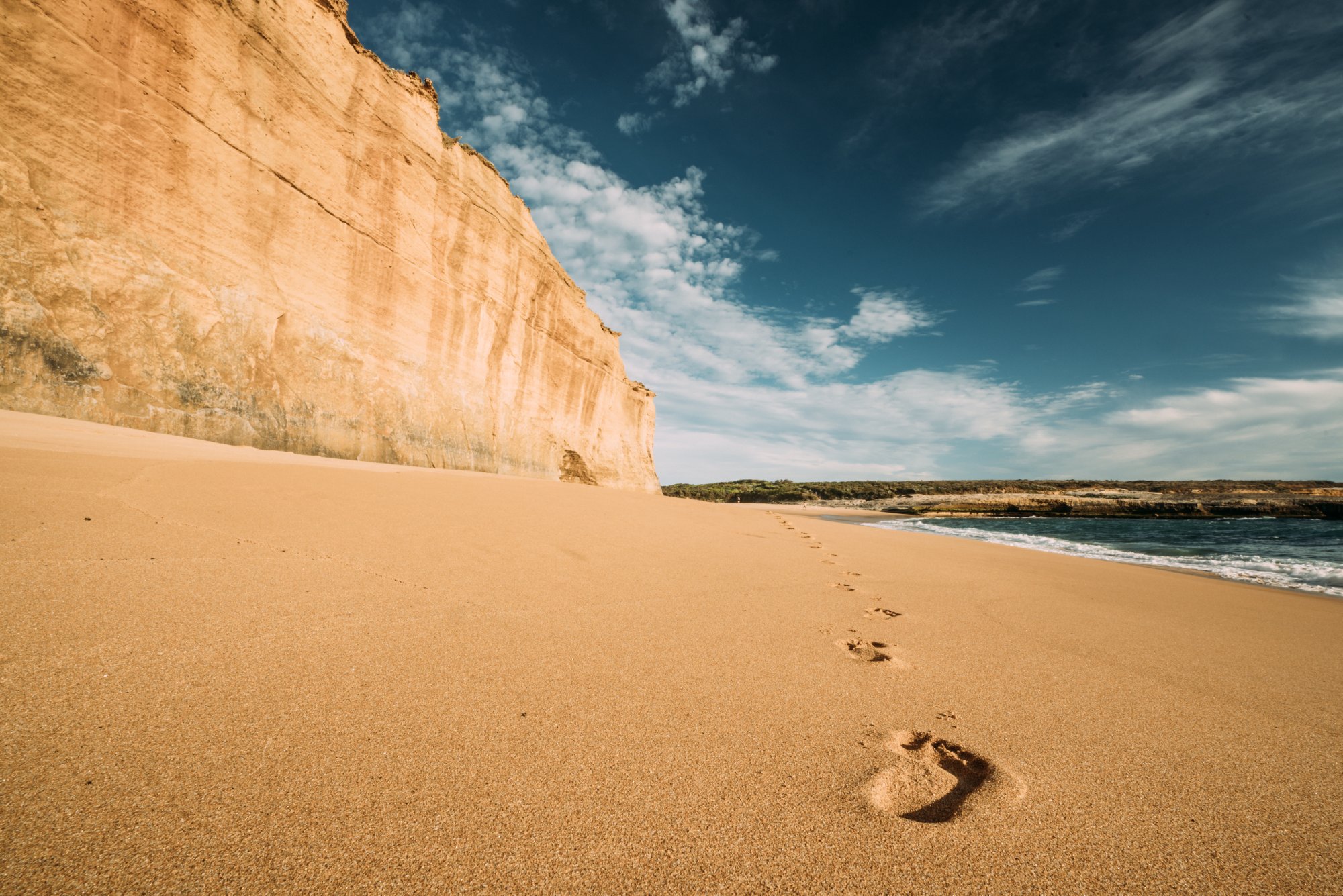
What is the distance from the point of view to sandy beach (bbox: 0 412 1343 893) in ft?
3.71

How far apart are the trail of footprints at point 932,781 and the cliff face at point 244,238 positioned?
10.7 m

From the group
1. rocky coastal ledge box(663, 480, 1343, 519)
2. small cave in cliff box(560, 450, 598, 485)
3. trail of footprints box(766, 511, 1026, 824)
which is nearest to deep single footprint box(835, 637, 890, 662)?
trail of footprints box(766, 511, 1026, 824)

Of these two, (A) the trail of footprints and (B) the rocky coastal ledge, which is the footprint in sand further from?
(B) the rocky coastal ledge

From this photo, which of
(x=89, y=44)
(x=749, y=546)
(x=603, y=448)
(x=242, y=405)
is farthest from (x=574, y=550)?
(x=603, y=448)

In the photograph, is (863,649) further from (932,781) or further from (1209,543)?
(1209,543)

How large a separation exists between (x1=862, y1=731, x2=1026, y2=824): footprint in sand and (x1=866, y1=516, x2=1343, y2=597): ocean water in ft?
30.0

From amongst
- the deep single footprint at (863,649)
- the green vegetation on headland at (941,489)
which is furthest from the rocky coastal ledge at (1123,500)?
the deep single footprint at (863,649)

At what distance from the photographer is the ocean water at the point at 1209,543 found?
339 inches

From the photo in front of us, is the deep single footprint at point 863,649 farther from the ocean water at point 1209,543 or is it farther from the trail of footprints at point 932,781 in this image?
Answer: the ocean water at point 1209,543

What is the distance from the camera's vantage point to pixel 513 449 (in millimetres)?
16812

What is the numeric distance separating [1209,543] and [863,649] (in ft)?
59.8

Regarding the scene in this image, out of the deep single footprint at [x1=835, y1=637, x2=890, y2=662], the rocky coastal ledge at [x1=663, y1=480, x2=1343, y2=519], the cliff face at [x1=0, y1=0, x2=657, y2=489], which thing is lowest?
the deep single footprint at [x1=835, y1=637, x2=890, y2=662]

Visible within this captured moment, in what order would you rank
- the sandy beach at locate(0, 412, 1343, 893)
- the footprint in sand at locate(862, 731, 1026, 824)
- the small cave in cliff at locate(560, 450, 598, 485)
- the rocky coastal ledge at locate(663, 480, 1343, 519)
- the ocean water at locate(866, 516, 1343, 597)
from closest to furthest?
the sandy beach at locate(0, 412, 1343, 893) < the footprint in sand at locate(862, 731, 1026, 824) < the ocean water at locate(866, 516, 1343, 597) < the small cave in cliff at locate(560, 450, 598, 485) < the rocky coastal ledge at locate(663, 480, 1343, 519)

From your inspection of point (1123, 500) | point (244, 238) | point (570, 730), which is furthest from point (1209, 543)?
point (244, 238)
